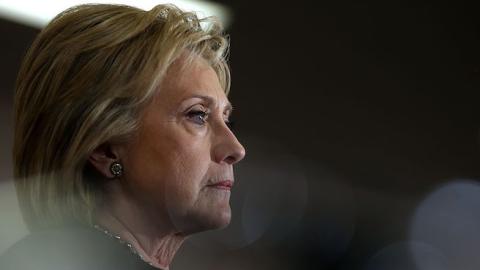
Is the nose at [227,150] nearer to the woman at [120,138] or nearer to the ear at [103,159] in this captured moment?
the woman at [120,138]

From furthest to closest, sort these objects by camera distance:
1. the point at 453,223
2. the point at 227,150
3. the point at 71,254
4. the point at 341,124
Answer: the point at 453,223 < the point at 341,124 < the point at 227,150 < the point at 71,254

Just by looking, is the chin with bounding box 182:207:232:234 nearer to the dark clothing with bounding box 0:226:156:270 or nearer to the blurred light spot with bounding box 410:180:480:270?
the dark clothing with bounding box 0:226:156:270

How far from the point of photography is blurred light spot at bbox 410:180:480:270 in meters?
2.35

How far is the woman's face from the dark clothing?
0.09 metres

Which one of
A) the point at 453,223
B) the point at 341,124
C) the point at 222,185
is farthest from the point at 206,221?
the point at 453,223

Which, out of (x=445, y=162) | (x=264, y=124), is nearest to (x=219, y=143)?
(x=264, y=124)

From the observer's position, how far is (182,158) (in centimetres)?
87

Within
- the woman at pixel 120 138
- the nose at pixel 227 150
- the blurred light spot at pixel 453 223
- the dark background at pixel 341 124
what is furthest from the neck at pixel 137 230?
the blurred light spot at pixel 453 223

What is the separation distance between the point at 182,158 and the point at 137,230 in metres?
0.10

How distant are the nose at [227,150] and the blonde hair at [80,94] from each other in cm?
10

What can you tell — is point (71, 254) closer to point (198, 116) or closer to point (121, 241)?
point (121, 241)

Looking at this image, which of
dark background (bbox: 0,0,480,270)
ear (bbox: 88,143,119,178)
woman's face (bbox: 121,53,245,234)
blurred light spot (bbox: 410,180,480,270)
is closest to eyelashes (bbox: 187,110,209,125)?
woman's face (bbox: 121,53,245,234)

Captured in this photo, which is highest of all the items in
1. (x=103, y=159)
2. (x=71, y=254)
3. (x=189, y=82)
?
(x=189, y=82)

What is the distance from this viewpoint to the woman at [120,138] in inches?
33.6
